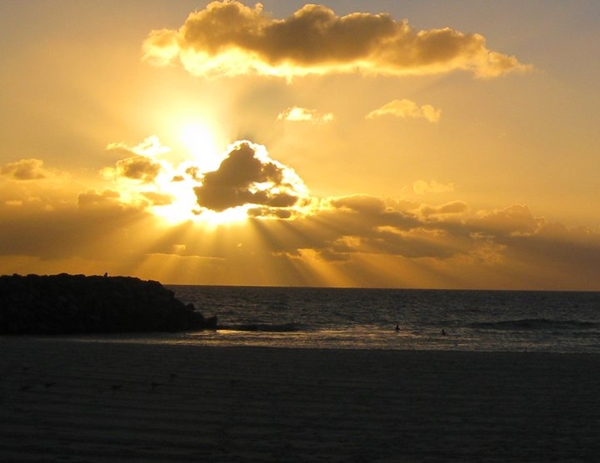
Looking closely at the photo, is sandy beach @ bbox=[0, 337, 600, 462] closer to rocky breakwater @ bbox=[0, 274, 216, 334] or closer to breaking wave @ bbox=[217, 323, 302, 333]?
rocky breakwater @ bbox=[0, 274, 216, 334]

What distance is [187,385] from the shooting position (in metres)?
13.0

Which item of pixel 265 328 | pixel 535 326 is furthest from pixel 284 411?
pixel 535 326

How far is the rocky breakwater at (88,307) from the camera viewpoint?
33000 mm

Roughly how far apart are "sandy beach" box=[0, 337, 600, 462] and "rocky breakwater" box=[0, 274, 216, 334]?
1585 centimetres

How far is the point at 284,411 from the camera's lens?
1073 centimetres

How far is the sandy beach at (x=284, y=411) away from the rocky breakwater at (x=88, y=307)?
52.0ft

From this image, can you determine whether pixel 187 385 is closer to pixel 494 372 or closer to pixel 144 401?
pixel 144 401

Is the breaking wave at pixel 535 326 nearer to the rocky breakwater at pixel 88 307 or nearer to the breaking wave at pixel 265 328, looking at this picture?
the breaking wave at pixel 265 328

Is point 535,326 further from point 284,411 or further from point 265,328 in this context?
point 284,411

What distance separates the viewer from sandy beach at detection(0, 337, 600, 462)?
26.8 ft

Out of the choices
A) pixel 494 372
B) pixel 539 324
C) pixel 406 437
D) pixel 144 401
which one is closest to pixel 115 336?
pixel 494 372

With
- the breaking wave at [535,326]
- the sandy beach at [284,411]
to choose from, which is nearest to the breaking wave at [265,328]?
the breaking wave at [535,326]

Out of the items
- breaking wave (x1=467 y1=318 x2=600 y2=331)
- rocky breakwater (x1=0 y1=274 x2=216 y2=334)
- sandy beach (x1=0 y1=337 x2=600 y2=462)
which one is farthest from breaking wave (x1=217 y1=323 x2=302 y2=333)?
sandy beach (x1=0 y1=337 x2=600 y2=462)

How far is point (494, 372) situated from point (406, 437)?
8.71 meters
